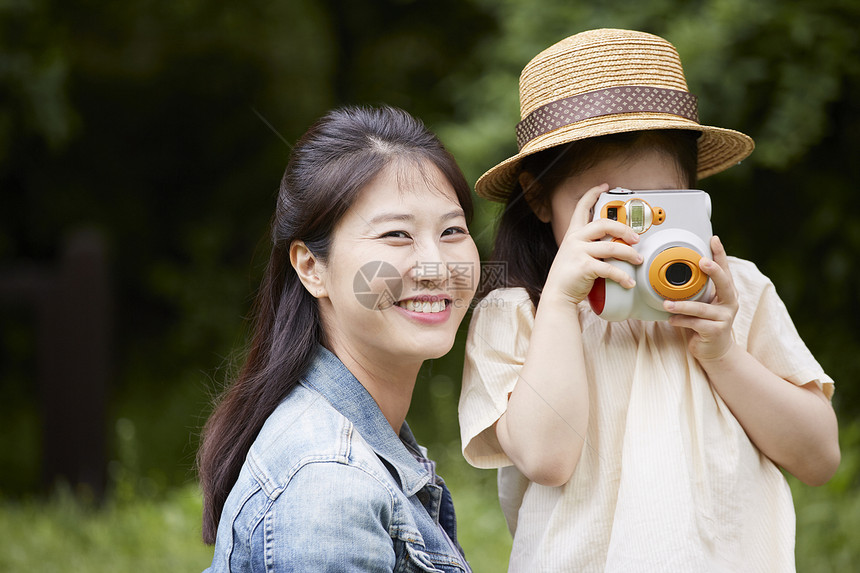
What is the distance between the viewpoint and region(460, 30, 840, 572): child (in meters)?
1.35

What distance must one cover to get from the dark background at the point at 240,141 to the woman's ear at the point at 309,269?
1508mm

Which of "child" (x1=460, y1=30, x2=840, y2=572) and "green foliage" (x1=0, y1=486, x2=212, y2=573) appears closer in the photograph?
"child" (x1=460, y1=30, x2=840, y2=572)

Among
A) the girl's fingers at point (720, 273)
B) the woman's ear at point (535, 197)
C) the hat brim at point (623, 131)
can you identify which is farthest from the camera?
the woman's ear at point (535, 197)

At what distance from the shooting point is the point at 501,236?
1694 mm

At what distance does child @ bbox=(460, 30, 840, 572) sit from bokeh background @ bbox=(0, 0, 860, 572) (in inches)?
24.0

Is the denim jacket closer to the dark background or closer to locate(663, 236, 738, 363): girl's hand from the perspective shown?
locate(663, 236, 738, 363): girl's hand

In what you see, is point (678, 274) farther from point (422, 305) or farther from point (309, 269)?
point (309, 269)

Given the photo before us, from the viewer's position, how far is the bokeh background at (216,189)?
9.95 ft

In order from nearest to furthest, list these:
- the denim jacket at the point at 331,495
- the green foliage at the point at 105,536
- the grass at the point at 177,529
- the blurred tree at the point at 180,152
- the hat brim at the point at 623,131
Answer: the denim jacket at the point at 331,495 → the hat brim at the point at 623,131 → the grass at the point at 177,529 → the green foliage at the point at 105,536 → the blurred tree at the point at 180,152

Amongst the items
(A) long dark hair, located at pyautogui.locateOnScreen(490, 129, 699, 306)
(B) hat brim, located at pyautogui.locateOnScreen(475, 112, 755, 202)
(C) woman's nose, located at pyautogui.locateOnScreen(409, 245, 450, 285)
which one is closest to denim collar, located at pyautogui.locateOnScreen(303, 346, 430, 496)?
(C) woman's nose, located at pyautogui.locateOnScreen(409, 245, 450, 285)

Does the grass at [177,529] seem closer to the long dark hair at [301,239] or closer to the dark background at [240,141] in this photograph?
the dark background at [240,141]

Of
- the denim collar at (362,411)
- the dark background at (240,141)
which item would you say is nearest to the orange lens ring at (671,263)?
the denim collar at (362,411)

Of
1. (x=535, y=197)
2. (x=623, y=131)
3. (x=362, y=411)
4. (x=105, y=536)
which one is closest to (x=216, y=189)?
(x=105, y=536)

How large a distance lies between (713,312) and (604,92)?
421 millimetres
